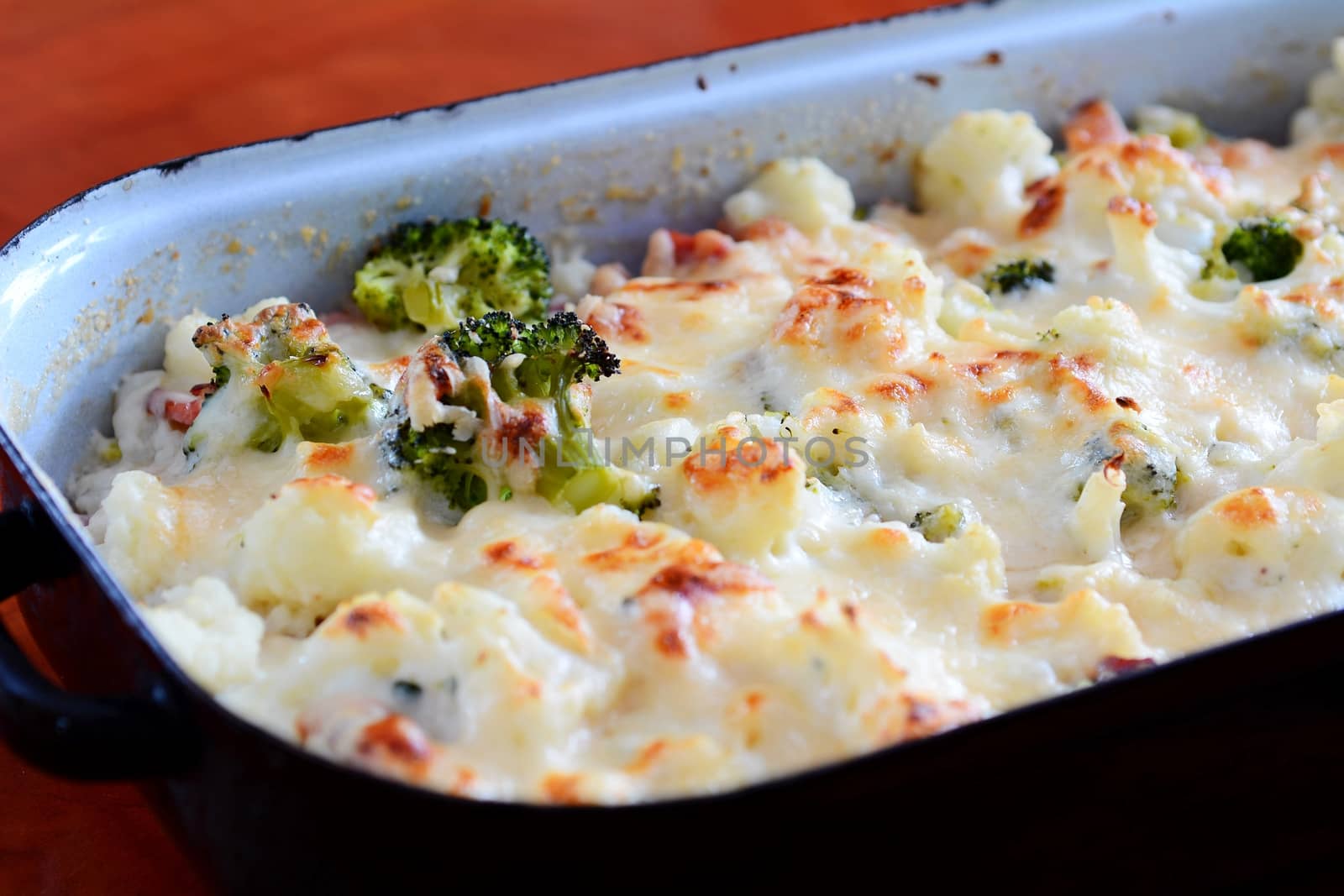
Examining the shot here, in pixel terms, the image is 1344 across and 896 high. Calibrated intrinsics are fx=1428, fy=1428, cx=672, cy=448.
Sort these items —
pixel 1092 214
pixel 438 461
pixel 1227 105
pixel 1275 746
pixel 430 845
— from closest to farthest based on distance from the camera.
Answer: pixel 430 845 < pixel 1275 746 < pixel 438 461 < pixel 1092 214 < pixel 1227 105

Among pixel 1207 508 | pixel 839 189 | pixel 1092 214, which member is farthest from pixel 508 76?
pixel 1207 508

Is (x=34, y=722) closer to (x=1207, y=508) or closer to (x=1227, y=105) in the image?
(x=1207, y=508)

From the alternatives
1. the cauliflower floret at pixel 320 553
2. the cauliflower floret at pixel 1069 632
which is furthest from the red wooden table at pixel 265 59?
the cauliflower floret at pixel 1069 632

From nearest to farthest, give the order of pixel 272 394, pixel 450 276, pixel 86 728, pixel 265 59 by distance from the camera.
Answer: pixel 86 728 < pixel 272 394 < pixel 450 276 < pixel 265 59

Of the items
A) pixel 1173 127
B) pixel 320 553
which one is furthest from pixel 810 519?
pixel 1173 127

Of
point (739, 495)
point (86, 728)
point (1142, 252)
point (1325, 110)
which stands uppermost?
point (86, 728)

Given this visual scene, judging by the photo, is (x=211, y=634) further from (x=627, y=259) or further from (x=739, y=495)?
(x=627, y=259)
